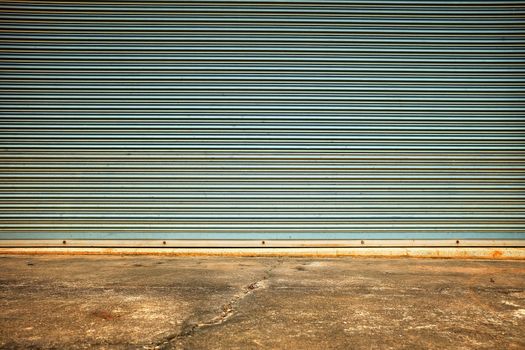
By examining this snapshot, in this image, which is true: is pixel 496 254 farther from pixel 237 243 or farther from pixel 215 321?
pixel 215 321

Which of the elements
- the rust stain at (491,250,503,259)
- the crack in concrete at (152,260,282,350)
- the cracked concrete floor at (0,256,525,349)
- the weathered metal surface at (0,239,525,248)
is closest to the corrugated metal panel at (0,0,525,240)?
the weathered metal surface at (0,239,525,248)

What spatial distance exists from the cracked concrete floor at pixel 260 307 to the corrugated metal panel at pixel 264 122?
2.52 feet

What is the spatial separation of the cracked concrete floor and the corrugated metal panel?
0.77 m

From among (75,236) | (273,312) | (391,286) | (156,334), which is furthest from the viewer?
(75,236)

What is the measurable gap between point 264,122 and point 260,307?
2323 millimetres

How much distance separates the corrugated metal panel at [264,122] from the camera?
3.71m

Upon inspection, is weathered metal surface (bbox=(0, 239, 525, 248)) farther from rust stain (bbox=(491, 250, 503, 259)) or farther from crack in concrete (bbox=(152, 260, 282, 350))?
crack in concrete (bbox=(152, 260, 282, 350))

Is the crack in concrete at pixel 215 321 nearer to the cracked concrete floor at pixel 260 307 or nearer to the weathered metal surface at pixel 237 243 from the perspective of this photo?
the cracked concrete floor at pixel 260 307

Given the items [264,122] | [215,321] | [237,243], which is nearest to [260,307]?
[215,321]

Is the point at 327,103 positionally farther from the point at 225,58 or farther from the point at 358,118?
the point at 225,58

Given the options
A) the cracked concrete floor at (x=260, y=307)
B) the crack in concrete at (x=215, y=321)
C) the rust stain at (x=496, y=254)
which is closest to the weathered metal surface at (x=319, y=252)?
the rust stain at (x=496, y=254)

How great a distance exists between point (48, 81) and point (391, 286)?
4030mm

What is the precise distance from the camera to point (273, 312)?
1813mm

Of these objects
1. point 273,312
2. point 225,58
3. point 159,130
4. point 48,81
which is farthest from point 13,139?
point 273,312
